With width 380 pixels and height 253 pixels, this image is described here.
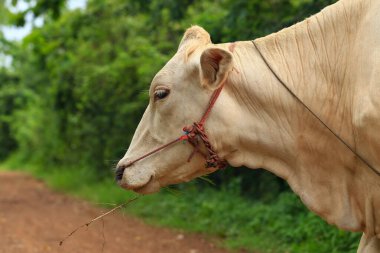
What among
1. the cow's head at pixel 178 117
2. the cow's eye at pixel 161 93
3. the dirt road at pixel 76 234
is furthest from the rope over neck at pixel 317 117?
the dirt road at pixel 76 234

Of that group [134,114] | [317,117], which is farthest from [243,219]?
[134,114]

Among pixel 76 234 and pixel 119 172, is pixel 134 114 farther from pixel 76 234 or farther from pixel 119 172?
pixel 119 172

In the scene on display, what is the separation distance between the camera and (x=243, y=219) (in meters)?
9.28

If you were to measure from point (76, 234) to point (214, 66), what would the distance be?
21.0 ft

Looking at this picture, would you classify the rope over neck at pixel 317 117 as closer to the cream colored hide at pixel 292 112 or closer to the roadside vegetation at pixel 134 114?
the cream colored hide at pixel 292 112

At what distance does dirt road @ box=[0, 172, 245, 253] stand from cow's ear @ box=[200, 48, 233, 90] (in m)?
3.14

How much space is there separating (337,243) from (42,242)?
13.4 feet

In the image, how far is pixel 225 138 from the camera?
12.1 feet

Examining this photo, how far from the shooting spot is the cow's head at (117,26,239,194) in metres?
3.66

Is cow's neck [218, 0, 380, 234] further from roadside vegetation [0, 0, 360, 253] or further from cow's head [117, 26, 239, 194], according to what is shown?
roadside vegetation [0, 0, 360, 253]

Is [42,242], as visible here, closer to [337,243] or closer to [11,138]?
[337,243]

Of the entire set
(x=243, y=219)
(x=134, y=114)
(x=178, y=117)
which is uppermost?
(x=178, y=117)

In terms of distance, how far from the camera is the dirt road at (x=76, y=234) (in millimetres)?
8359

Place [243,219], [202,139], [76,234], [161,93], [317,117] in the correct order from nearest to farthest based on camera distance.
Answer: [317,117]
[202,139]
[161,93]
[243,219]
[76,234]
